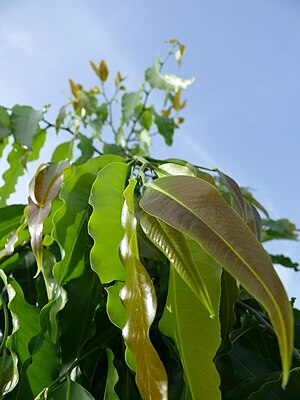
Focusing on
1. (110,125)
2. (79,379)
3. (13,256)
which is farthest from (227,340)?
(110,125)

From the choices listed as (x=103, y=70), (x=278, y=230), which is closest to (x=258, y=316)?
(x=278, y=230)

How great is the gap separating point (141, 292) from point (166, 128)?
3.50ft

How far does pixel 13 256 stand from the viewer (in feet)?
2.21

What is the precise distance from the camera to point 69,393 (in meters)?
0.47

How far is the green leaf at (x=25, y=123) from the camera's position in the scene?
1.02m

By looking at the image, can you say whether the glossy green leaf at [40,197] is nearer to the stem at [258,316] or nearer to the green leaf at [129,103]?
the stem at [258,316]

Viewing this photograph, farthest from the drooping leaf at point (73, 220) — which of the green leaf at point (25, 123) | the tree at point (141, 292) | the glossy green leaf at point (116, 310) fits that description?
the green leaf at point (25, 123)

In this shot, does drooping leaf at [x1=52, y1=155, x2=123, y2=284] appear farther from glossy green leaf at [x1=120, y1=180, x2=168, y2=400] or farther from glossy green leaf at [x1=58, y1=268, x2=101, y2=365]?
glossy green leaf at [x1=120, y1=180, x2=168, y2=400]

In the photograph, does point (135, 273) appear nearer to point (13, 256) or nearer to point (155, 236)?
point (155, 236)

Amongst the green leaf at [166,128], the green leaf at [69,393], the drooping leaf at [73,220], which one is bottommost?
the green leaf at [69,393]

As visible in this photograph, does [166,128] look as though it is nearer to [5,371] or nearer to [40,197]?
[40,197]

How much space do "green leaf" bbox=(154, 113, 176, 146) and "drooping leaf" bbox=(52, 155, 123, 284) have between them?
2.73ft

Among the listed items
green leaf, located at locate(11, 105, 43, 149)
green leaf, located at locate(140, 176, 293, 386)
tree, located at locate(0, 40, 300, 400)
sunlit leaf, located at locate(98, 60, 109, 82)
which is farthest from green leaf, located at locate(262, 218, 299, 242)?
sunlit leaf, located at locate(98, 60, 109, 82)

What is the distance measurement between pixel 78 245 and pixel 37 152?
0.66 meters
